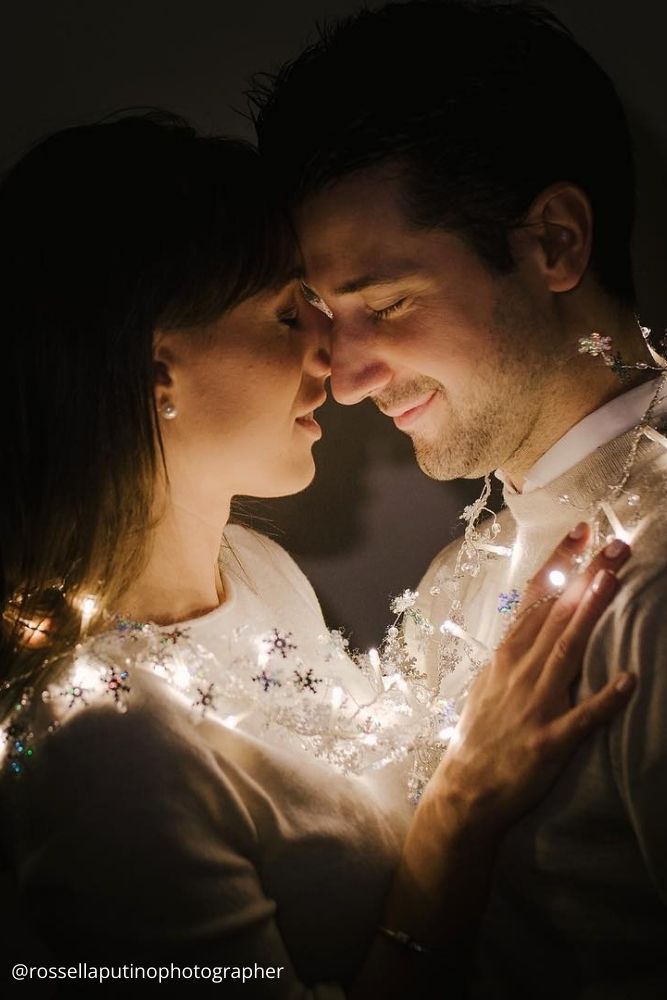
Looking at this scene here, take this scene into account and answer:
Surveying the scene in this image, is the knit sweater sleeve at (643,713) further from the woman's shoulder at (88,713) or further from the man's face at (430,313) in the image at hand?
the woman's shoulder at (88,713)

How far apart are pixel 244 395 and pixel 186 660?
0.44 meters

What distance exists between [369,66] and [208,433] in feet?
2.26

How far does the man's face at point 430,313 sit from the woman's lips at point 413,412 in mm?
12

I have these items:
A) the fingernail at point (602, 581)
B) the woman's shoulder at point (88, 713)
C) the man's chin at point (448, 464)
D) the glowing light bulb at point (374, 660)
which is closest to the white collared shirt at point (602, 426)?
the man's chin at point (448, 464)

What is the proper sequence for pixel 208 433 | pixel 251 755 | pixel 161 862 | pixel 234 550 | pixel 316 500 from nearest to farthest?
pixel 161 862
pixel 251 755
pixel 208 433
pixel 234 550
pixel 316 500

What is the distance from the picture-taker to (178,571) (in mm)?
1627

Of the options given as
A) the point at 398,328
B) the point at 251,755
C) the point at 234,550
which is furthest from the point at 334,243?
the point at 251,755

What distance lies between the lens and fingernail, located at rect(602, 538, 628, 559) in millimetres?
1360

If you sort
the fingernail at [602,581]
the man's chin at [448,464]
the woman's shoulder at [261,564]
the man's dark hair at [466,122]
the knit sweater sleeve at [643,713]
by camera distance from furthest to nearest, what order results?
the woman's shoulder at [261,564] → the man's chin at [448,464] → the man's dark hair at [466,122] → the fingernail at [602,581] → the knit sweater sleeve at [643,713]

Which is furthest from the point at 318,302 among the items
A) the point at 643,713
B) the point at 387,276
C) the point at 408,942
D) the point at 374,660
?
the point at 408,942

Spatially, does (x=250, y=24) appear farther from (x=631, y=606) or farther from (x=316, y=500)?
(x=631, y=606)

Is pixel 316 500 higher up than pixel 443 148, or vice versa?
pixel 443 148

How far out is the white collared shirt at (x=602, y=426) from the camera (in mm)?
1522

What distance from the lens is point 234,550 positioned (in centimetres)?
194
